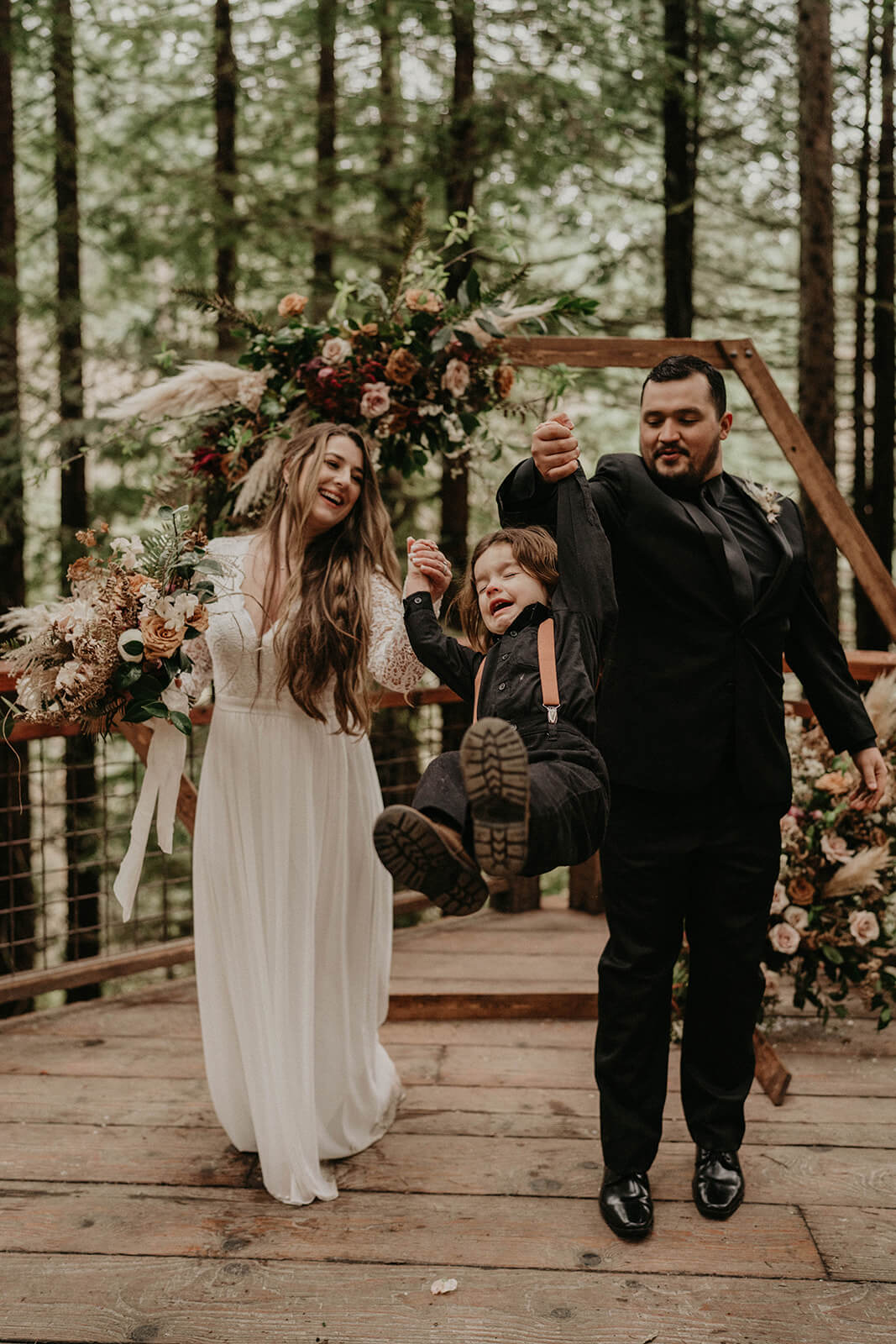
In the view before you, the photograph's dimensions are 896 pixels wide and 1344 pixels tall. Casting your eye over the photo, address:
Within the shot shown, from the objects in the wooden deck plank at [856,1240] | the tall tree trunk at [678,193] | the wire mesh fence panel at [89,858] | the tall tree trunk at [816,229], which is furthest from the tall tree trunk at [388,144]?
the wooden deck plank at [856,1240]

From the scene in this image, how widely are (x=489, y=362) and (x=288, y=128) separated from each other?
5.57m

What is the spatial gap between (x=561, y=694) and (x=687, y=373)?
2.92 ft

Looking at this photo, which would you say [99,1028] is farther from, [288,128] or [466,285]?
[288,128]

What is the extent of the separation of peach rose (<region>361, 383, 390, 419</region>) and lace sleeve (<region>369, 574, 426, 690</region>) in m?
0.68

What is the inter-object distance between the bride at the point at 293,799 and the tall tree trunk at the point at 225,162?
15.7ft

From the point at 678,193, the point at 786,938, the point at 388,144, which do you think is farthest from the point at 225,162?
the point at 786,938

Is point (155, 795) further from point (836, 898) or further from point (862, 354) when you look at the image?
point (862, 354)

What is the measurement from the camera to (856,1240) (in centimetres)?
259

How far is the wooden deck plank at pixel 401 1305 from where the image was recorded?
224cm

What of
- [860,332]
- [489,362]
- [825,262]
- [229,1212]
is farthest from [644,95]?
[229,1212]

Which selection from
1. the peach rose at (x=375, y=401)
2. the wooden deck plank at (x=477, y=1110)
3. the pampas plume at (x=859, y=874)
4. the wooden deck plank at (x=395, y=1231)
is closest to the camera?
the wooden deck plank at (x=395, y=1231)

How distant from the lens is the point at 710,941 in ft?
8.87

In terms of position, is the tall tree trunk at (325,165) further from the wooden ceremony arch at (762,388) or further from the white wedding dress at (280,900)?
the white wedding dress at (280,900)

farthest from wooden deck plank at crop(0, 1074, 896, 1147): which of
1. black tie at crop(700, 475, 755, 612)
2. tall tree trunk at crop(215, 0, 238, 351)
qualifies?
tall tree trunk at crop(215, 0, 238, 351)
